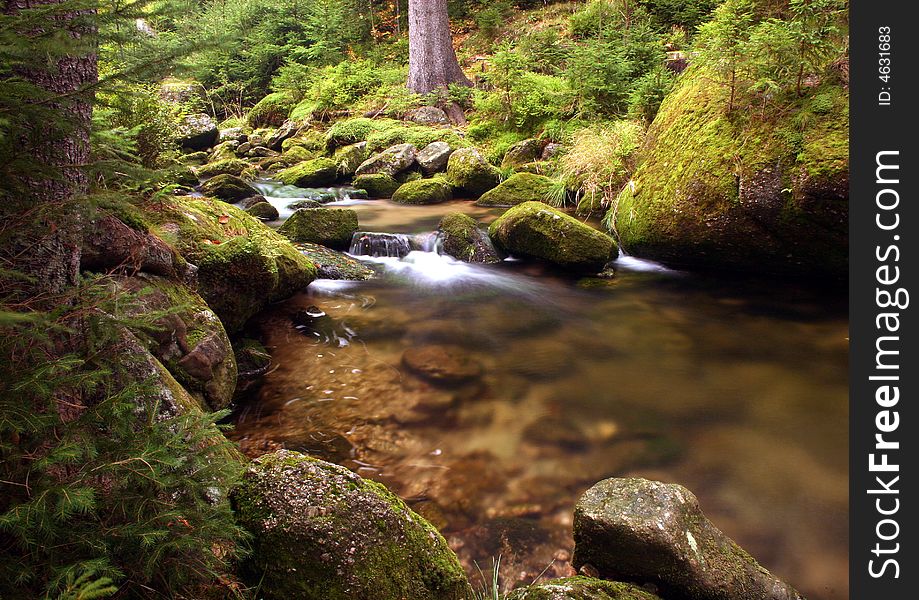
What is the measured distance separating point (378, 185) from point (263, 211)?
10.3 ft

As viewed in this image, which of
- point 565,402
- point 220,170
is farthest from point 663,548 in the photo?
point 220,170

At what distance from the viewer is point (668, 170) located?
7.18 metres

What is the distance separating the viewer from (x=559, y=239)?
730cm

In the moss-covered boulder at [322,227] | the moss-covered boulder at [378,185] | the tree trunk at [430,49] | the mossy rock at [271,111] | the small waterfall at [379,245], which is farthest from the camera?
the mossy rock at [271,111]

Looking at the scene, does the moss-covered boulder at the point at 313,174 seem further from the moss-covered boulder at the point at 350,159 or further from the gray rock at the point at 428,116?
the gray rock at the point at 428,116

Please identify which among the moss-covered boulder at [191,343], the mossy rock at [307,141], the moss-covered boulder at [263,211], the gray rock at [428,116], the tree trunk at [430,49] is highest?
the tree trunk at [430,49]

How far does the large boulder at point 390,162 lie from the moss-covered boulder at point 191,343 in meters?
9.20

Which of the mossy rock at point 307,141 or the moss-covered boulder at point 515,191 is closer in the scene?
the moss-covered boulder at point 515,191

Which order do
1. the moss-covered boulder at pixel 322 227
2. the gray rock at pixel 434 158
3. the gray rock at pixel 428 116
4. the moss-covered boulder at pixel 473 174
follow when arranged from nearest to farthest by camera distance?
the moss-covered boulder at pixel 322 227 < the moss-covered boulder at pixel 473 174 < the gray rock at pixel 434 158 < the gray rock at pixel 428 116

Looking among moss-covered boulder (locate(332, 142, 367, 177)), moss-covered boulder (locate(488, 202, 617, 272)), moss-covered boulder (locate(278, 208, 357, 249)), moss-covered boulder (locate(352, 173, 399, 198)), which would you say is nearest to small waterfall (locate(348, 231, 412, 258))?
moss-covered boulder (locate(278, 208, 357, 249))

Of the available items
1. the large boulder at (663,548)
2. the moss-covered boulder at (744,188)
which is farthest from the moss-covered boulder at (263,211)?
the large boulder at (663,548)

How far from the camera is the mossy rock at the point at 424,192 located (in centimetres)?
1120

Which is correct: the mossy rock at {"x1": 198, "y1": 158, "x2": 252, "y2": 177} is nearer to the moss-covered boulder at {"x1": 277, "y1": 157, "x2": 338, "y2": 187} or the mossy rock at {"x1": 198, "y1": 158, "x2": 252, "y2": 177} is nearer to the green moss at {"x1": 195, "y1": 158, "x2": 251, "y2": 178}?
the green moss at {"x1": 195, "y1": 158, "x2": 251, "y2": 178}
